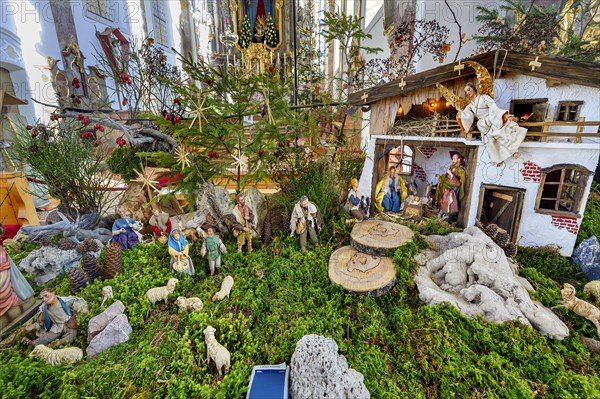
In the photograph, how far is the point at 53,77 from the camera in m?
8.77

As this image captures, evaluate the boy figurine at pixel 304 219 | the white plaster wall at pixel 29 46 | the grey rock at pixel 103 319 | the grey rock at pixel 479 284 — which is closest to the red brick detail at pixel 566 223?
the grey rock at pixel 479 284

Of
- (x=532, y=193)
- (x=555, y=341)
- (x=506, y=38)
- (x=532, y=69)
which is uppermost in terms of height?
(x=506, y=38)

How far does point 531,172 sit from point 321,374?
13.3 ft

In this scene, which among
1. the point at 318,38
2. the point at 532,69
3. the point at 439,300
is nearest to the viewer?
the point at 439,300

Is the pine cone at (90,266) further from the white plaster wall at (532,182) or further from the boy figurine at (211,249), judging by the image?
the white plaster wall at (532,182)

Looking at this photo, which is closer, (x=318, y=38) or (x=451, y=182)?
(x=451, y=182)

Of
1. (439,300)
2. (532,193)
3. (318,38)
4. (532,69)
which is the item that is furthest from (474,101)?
(318,38)

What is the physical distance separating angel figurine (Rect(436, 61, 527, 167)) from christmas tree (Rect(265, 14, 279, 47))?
8.98 meters

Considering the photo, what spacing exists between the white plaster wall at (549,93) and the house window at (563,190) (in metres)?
0.71

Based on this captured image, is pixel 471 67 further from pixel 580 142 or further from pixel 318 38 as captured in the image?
pixel 318 38

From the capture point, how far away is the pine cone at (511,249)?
12.9 ft

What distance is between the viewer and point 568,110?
148 inches

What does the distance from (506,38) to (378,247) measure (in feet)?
16.7

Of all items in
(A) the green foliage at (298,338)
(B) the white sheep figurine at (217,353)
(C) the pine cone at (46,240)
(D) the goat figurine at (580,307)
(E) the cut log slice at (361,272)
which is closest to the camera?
(A) the green foliage at (298,338)
